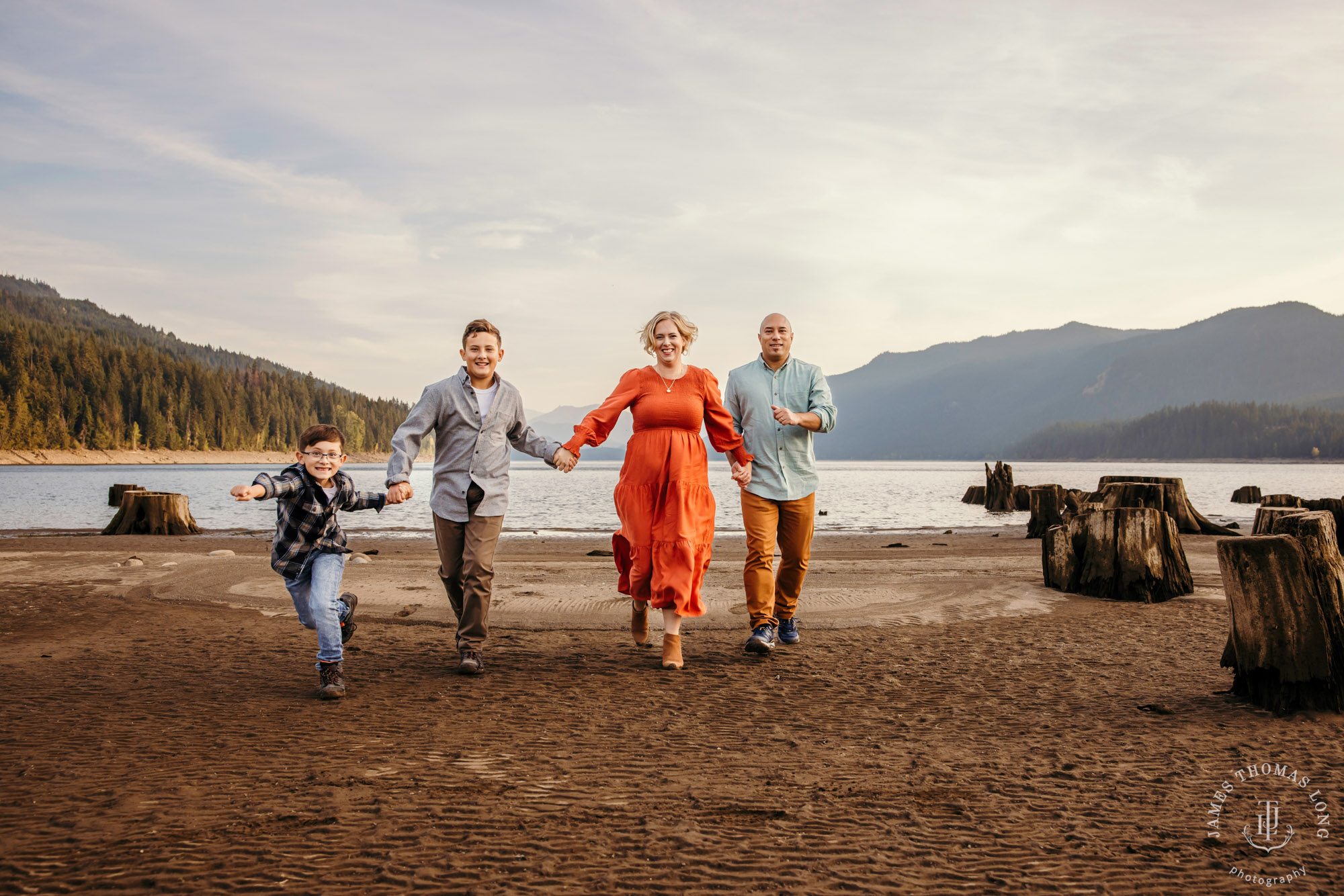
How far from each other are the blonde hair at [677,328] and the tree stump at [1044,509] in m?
14.3

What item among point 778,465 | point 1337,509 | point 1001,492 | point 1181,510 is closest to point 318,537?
point 778,465

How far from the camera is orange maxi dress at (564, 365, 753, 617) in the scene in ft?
18.8

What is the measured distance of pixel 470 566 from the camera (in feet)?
18.5

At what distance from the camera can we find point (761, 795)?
3.26 m

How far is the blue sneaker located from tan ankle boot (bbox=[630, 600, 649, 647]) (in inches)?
33.3

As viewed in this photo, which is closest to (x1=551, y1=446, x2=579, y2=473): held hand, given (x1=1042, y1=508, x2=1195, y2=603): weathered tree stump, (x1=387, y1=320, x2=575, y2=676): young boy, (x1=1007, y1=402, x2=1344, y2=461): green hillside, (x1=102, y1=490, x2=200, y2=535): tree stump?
(x1=387, y1=320, x2=575, y2=676): young boy

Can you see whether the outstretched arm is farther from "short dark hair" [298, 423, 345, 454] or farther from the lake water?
the lake water

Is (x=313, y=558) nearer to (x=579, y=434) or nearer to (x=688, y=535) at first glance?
(x=579, y=434)

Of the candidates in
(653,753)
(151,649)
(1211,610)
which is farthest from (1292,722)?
(151,649)

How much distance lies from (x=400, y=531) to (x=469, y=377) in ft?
55.9

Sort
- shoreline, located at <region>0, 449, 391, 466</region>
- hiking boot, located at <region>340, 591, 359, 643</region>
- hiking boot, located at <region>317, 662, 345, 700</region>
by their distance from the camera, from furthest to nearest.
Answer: shoreline, located at <region>0, 449, 391, 466</region>, hiking boot, located at <region>340, 591, 359, 643</region>, hiking boot, located at <region>317, 662, 345, 700</region>

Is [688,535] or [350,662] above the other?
[688,535]

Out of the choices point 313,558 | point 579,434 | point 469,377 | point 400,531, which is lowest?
point 400,531

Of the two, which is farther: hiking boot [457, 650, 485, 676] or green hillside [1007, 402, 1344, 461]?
green hillside [1007, 402, 1344, 461]
